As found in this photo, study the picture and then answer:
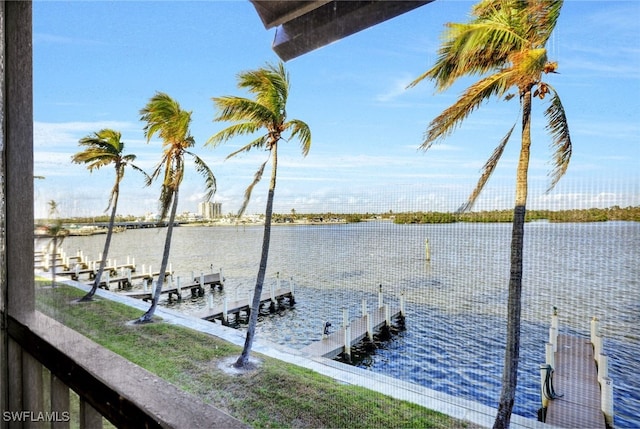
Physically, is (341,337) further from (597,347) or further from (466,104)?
(466,104)

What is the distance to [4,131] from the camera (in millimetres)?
978

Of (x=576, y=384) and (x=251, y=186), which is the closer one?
(x=576, y=384)

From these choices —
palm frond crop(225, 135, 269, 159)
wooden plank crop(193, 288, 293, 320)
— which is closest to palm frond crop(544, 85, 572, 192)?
wooden plank crop(193, 288, 293, 320)

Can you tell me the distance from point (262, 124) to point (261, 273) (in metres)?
0.67

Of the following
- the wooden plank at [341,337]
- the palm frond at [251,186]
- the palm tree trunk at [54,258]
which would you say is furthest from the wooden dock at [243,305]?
the palm tree trunk at [54,258]

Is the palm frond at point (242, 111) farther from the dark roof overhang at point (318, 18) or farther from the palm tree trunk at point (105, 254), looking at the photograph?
the dark roof overhang at point (318, 18)

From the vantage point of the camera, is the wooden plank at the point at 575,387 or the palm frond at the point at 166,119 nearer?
the wooden plank at the point at 575,387

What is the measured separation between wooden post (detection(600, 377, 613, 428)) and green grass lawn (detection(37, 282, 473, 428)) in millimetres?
270

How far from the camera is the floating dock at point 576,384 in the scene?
577 mm

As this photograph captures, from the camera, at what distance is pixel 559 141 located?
2.05ft

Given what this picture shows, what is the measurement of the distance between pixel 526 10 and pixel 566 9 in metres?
0.09

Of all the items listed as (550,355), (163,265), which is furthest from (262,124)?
(550,355)

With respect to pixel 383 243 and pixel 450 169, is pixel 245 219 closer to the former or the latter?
pixel 383 243

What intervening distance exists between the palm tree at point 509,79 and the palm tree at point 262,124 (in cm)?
43
